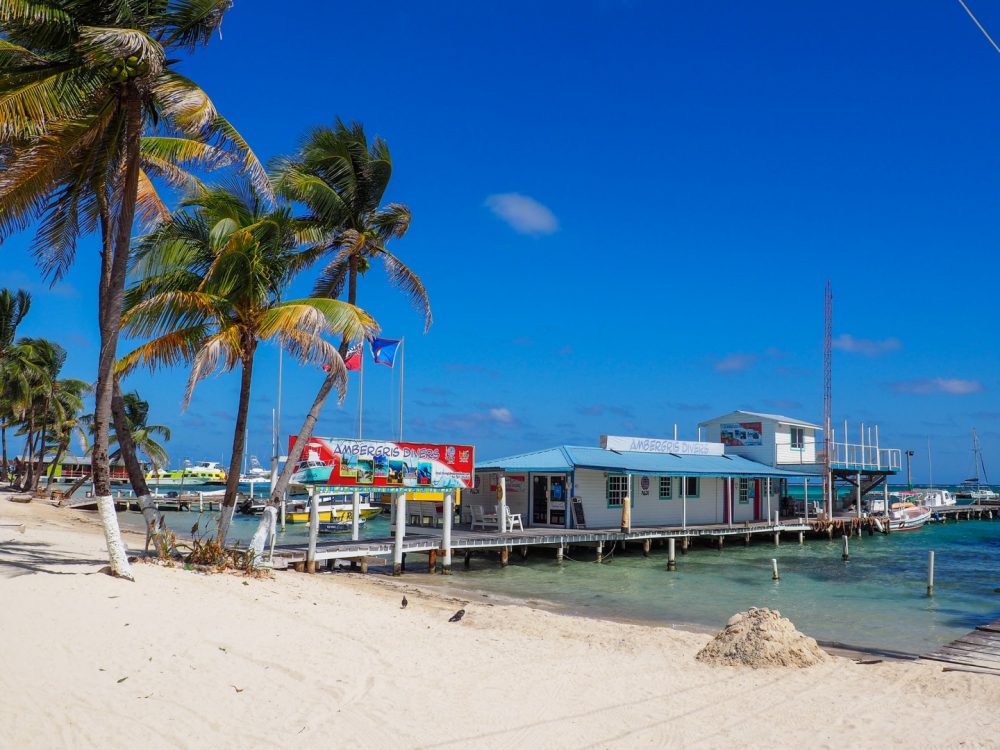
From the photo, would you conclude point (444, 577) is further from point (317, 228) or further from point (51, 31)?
point (51, 31)

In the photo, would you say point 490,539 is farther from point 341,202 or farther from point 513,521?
point 341,202

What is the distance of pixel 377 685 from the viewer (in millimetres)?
9039

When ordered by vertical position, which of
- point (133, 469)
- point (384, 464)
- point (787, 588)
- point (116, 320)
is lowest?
point (787, 588)

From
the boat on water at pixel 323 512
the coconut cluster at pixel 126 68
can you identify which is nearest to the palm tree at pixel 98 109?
the coconut cluster at pixel 126 68

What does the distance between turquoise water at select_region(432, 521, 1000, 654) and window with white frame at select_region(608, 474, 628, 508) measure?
2.09 meters

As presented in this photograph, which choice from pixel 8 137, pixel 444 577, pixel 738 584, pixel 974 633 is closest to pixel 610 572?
pixel 738 584

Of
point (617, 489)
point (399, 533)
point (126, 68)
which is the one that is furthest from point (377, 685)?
point (617, 489)

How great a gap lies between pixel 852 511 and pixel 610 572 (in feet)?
102

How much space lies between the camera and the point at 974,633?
13695 millimetres

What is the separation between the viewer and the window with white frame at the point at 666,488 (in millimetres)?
33406

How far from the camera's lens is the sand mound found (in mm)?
10828

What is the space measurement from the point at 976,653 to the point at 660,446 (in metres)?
23.4

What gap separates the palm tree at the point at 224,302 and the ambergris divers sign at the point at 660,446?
1944 cm

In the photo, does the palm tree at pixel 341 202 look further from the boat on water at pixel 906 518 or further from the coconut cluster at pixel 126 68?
the boat on water at pixel 906 518
